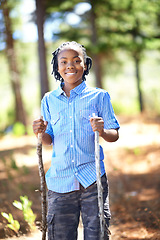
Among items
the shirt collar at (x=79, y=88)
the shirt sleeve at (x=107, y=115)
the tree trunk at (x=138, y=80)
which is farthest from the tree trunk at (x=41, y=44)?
the shirt sleeve at (x=107, y=115)

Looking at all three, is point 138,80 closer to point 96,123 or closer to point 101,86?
point 101,86

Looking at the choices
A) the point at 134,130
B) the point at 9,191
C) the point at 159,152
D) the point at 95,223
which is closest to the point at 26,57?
the point at 134,130

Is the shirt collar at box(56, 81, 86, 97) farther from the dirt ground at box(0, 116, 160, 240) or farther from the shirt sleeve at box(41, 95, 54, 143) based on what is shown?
the dirt ground at box(0, 116, 160, 240)

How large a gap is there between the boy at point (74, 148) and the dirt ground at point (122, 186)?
1520mm

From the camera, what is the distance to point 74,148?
96.8 inches

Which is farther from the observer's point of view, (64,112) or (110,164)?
(110,164)

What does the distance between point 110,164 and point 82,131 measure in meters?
5.21

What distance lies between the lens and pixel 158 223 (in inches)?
161

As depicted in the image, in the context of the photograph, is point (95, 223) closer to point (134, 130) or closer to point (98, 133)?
point (98, 133)

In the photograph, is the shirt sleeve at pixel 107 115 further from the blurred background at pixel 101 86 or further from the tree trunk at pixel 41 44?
the tree trunk at pixel 41 44

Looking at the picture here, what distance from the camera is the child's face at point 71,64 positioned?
2514mm

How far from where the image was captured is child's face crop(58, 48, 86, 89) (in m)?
2.51

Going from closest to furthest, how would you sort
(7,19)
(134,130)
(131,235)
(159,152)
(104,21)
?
(131,235) < (159,152) < (134,130) < (7,19) < (104,21)

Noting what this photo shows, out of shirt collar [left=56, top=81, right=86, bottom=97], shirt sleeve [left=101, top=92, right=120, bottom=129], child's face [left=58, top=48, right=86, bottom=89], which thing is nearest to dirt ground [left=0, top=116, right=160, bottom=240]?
shirt sleeve [left=101, top=92, right=120, bottom=129]
